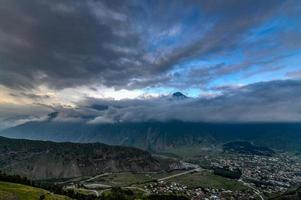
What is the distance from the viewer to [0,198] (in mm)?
188000

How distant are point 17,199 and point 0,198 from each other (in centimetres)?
1284

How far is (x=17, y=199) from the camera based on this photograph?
199 m
